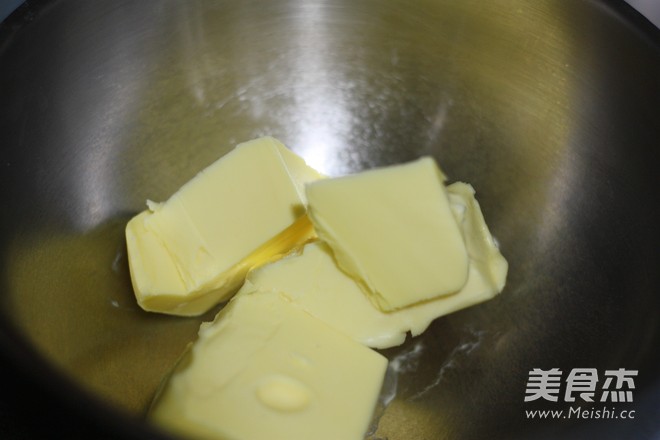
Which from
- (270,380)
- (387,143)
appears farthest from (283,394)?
(387,143)

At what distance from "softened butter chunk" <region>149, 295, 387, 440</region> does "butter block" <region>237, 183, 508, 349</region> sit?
4 centimetres

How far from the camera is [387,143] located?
160cm

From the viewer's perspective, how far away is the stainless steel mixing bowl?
1205 mm

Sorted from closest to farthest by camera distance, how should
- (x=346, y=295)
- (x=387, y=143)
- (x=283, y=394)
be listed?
1. (x=283, y=394)
2. (x=346, y=295)
3. (x=387, y=143)

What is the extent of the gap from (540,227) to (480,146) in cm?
22

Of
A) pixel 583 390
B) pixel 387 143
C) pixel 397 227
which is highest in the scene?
pixel 397 227

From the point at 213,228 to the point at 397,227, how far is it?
1.16 ft

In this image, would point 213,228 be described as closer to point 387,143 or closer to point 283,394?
point 283,394

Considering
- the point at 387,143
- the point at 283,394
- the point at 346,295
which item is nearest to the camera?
the point at 283,394

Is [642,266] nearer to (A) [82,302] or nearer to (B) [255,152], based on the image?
(B) [255,152]

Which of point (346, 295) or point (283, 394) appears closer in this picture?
point (283, 394)

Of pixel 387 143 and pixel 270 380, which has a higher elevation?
pixel 270 380

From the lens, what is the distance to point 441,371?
A: 1.37 meters

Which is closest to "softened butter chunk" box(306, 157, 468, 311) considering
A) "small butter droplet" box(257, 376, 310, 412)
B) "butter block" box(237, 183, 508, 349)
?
"butter block" box(237, 183, 508, 349)
